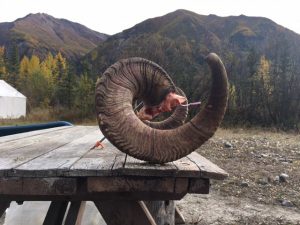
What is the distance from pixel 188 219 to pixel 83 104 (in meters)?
26.2

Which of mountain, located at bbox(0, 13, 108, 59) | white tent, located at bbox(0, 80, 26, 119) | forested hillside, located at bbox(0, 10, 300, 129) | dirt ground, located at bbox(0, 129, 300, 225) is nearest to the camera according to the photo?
dirt ground, located at bbox(0, 129, 300, 225)

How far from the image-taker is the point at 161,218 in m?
3.87

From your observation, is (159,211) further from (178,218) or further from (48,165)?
(48,165)

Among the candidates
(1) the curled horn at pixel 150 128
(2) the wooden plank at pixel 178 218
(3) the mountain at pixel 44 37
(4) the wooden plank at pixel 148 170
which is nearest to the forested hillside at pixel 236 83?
(2) the wooden plank at pixel 178 218

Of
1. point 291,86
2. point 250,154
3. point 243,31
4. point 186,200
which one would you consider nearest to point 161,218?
point 186,200

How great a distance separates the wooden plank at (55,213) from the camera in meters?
3.50

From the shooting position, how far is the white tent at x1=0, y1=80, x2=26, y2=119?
33656 mm

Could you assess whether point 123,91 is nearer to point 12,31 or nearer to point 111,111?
point 111,111

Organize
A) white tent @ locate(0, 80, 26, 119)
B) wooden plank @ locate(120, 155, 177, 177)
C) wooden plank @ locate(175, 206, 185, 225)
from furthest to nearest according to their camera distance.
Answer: white tent @ locate(0, 80, 26, 119) → wooden plank @ locate(175, 206, 185, 225) → wooden plank @ locate(120, 155, 177, 177)

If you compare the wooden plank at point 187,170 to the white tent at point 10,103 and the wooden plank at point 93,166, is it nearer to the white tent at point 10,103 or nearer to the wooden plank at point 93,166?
the wooden plank at point 93,166

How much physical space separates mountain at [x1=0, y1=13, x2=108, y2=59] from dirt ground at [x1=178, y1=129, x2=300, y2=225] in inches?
4951

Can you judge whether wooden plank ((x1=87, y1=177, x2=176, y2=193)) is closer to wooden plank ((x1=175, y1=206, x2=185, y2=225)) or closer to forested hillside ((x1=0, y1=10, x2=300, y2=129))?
wooden plank ((x1=175, y1=206, x2=185, y2=225))

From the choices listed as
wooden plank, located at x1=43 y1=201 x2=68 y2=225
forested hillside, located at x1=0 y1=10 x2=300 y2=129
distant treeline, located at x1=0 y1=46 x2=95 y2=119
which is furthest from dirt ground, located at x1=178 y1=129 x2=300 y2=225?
distant treeline, located at x1=0 y1=46 x2=95 y2=119

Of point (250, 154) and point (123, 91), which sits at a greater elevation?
point (123, 91)
